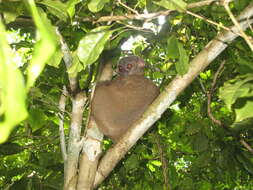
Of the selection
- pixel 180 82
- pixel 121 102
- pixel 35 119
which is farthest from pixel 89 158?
pixel 121 102

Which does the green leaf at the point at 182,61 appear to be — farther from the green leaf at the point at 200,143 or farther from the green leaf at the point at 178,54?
the green leaf at the point at 200,143

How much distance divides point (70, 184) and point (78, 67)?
1.42 meters

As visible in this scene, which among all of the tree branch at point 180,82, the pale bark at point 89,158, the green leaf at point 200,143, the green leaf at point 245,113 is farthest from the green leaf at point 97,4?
the green leaf at point 200,143

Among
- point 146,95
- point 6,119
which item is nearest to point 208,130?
point 146,95

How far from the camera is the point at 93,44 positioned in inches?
76.4

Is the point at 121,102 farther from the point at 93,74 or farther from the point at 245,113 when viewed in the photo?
the point at 245,113

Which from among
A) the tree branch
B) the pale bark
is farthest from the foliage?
the pale bark

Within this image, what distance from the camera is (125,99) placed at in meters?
4.33

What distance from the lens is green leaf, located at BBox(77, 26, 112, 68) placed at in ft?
6.30

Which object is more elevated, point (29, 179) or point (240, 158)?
point (240, 158)

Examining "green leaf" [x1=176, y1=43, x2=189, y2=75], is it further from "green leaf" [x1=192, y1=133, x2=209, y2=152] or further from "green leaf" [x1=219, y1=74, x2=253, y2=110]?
"green leaf" [x1=192, y1=133, x2=209, y2=152]

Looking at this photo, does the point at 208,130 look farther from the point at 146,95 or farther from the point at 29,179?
the point at 29,179

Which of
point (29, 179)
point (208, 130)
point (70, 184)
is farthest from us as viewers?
point (208, 130)


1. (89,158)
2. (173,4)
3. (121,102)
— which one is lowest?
(89,158)
